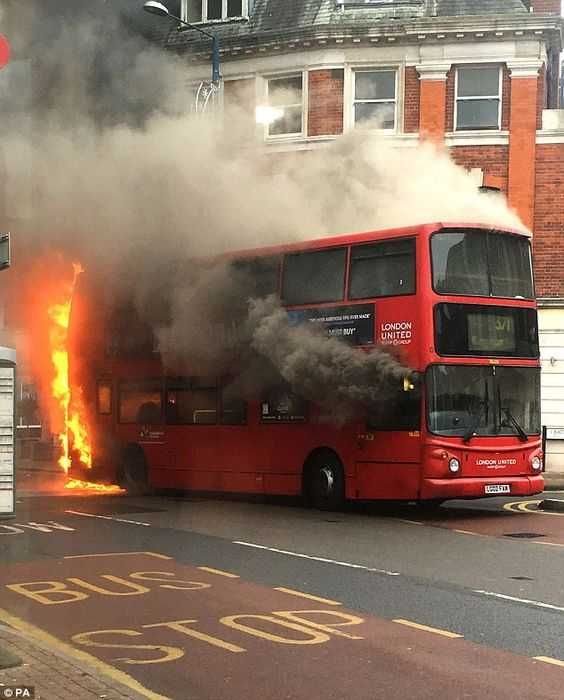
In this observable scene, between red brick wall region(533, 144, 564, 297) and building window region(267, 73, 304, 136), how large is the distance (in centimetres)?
519

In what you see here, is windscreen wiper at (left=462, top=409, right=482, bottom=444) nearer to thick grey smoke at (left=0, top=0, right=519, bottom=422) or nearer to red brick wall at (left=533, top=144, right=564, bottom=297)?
thick grey smoke at (left=0, top=0, right=519, bottom=422)

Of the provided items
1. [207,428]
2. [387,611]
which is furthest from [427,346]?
[387,611]

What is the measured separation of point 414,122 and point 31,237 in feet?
31.9

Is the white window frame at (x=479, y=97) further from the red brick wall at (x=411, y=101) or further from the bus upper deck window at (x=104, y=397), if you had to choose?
the bus upper deck window at (x=104, y=397)

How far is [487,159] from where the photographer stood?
73.7 feet

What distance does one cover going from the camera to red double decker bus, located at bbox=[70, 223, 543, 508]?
12.4 metres

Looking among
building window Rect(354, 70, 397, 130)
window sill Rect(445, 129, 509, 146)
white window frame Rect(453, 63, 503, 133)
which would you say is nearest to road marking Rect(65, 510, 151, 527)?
building window Rect(354, 70, 397, 130)

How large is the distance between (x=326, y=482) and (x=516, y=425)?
2533mm

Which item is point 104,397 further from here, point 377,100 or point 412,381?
point 377,100

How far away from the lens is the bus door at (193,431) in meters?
15.2

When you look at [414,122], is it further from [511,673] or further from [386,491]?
[511,673]

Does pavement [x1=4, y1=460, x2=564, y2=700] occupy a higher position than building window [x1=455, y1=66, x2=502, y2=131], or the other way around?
building window [x1=455, y1=66, x2=502, y2=131]

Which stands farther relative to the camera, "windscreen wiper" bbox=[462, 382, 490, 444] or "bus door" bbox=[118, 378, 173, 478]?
"bus door" bbox=[118, 378, 173, 478]

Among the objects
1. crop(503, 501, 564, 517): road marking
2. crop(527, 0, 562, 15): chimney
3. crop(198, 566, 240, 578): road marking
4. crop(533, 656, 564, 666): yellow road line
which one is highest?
crop(527, 0, 562, 15): chimney
